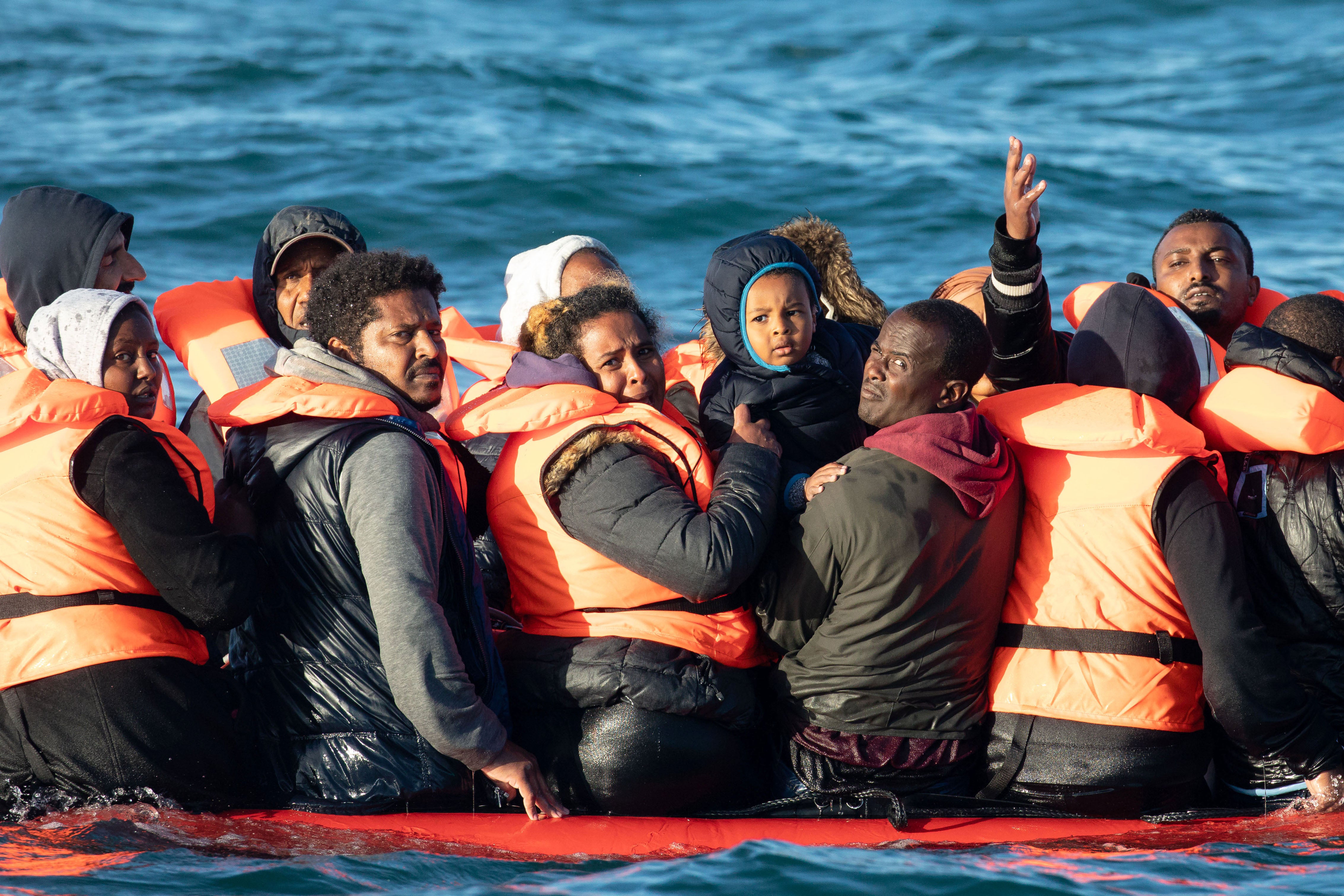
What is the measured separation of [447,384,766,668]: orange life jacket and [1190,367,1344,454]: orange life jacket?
4.89 feet

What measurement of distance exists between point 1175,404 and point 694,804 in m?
1.80

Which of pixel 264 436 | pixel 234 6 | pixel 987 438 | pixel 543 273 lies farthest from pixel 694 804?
pixel 234 6

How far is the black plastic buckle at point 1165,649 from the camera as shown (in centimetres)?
350

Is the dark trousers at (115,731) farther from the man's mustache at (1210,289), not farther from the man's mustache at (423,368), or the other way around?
the man's mustache at (1210,289)

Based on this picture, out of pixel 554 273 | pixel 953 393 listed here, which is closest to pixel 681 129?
pixel 554 273

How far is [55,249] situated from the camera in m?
4.46

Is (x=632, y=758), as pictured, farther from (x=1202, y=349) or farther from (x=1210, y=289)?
(x=1210, y=289)

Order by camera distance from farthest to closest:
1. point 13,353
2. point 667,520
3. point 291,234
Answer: point 291,234 < point 13,353 < point 667,520

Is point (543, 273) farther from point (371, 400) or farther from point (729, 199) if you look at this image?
point (729, 199)

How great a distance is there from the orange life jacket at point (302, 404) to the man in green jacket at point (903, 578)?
1044 mm

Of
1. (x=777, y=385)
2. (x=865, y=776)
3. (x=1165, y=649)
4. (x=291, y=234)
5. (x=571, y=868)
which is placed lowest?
(x=571, y=868)

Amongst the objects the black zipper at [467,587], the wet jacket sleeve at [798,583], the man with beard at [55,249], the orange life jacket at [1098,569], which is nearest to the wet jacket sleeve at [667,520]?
the wet jacket sleeve at [798,583]

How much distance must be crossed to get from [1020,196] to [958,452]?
97 centimetres

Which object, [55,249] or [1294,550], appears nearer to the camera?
[1294,550]
